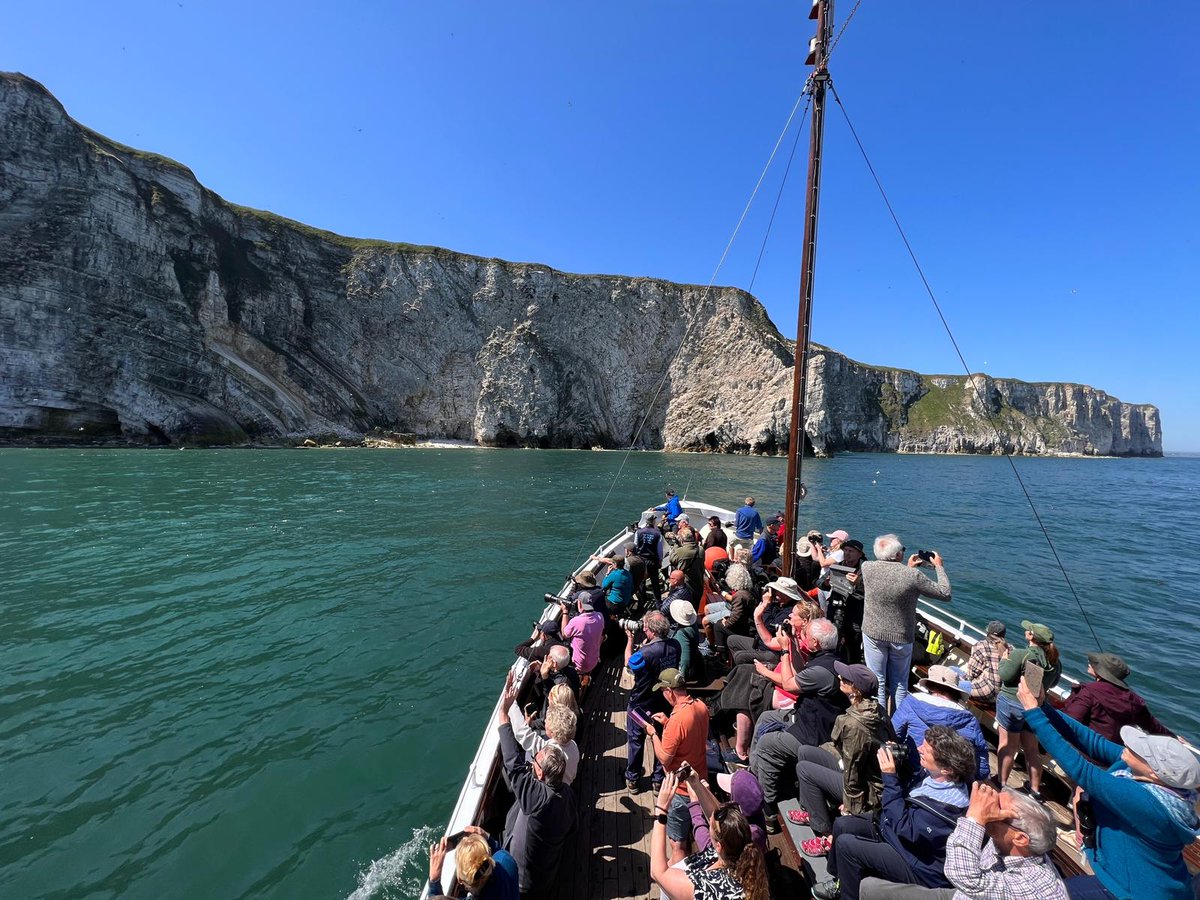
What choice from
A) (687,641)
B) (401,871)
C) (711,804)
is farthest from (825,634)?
(401,871)

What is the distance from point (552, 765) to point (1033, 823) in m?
2.37

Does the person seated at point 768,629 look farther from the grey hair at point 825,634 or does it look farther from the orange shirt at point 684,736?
the orange shirt at point 684,736

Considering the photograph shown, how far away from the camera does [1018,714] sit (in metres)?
4.19

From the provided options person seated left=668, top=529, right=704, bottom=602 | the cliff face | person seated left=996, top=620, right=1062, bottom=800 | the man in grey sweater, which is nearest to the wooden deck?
the man in grey sweater

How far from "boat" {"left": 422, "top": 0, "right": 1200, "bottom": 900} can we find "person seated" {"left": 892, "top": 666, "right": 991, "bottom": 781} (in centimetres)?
97

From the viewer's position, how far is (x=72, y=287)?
139ft

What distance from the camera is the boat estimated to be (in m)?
3.39

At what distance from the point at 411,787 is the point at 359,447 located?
56.4 m

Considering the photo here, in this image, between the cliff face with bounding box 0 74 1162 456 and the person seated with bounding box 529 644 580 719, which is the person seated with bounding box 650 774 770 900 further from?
the cliff face with bounding box 0 74 1162 456

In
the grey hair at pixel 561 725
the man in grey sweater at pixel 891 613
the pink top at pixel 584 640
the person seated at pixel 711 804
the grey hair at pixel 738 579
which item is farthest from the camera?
the grey hair at pixel 738 579

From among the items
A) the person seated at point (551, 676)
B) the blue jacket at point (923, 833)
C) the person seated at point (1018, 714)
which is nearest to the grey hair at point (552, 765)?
the person seated at point (551, 676)

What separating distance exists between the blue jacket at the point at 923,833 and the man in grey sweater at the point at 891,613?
1968 mm

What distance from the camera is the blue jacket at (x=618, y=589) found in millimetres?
6648

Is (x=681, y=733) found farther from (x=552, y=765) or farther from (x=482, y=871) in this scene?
(x=482, y=871)
